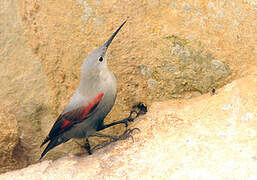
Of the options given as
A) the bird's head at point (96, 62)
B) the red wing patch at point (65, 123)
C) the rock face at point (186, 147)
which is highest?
the bird's head at point (96, 62)

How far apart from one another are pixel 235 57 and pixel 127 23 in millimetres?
1105

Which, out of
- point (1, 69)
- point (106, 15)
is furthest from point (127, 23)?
point (1, 69)

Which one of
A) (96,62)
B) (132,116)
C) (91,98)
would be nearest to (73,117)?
(91,98)

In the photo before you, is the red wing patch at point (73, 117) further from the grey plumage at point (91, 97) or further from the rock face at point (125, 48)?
the rock face at point (125, 48)

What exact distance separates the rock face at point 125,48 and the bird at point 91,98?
28cm

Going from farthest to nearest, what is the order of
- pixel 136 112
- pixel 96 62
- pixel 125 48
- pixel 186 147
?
pixel 136 112, pixel 125 48, pixel 96 62, pixel 186 147

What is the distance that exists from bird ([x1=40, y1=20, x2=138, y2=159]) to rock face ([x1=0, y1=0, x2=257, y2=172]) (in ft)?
0.93

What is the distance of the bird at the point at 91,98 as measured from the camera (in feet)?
9.55

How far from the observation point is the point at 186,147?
2465mm

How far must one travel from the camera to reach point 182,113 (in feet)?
9.53

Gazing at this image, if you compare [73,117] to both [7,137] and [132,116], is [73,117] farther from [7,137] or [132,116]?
[7,137]

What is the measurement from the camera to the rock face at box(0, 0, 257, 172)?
10.1 ft

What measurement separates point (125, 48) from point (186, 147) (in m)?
1.24

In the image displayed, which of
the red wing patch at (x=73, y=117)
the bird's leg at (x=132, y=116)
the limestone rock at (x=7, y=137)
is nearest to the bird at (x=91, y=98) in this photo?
the red wing patch at (x=73, y=117)
